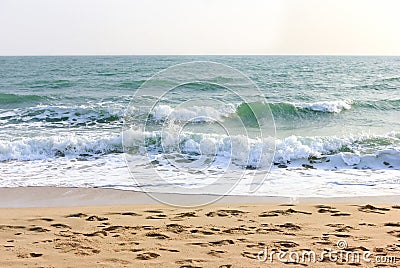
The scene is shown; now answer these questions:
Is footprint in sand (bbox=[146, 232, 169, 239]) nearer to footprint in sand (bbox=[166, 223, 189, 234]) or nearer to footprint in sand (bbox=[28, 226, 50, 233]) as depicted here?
Result: footprint in sand (bbox=[166, 223, 189, 234])

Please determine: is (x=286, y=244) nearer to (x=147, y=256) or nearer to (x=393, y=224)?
(x=147, y=256)

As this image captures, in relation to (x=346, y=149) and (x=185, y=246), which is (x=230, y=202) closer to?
(x=185, y=246)

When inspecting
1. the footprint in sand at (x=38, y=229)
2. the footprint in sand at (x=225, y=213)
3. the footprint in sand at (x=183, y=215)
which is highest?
the footprint in sand at (x=225, y=213)

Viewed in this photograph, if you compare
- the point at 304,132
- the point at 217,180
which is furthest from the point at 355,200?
the point at 304,132

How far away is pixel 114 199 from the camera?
620cm

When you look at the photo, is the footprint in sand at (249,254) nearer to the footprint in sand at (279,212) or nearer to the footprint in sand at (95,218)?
the footprint in sand at (279,212)

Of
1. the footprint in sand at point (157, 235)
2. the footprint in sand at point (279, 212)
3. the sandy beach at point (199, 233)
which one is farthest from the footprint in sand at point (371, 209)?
the footprint in sand at point (157, 235)

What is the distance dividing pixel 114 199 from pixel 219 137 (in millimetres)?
4929

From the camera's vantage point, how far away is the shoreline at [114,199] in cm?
596

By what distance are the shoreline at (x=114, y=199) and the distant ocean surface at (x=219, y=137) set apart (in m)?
0.29

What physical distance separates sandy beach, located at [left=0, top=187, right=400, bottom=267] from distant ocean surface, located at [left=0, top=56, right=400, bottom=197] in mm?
963

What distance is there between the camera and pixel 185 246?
4.05 m

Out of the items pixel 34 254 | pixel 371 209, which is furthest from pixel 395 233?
pixel 34 254

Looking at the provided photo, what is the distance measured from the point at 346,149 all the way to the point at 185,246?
6.96 m
